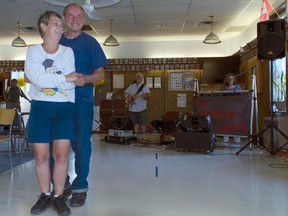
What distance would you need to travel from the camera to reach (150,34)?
30.3 ft

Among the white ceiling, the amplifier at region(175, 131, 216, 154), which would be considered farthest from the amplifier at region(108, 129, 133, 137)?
the white ceiling

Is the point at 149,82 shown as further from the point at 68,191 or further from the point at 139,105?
the point at 68,191

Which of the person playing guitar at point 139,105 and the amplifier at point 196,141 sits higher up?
the person playing guitar at point 139,105

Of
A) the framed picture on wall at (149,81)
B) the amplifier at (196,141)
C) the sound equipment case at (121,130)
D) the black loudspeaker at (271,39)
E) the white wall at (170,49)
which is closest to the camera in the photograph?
the black loudspeaker at (271,39)

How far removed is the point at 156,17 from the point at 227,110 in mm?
3041

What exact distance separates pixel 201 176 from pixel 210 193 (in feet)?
2.23

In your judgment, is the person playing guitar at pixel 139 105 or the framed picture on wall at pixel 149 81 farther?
the framed picture on wall at pixel 149 81

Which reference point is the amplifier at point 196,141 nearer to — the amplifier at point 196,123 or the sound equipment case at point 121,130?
the amplifier at point 196,123

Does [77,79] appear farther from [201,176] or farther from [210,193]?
[201,176]

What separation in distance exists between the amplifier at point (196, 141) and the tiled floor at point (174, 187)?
34 cm

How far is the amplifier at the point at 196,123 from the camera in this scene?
5000 millimetres

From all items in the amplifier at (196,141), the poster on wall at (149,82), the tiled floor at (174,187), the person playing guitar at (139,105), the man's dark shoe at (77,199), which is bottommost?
the tiled floor at (174,187)

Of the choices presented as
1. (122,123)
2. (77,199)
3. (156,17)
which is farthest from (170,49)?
(77,199)

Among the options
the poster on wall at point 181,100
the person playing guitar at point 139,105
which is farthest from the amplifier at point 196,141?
the poster on wall at point 181,100
